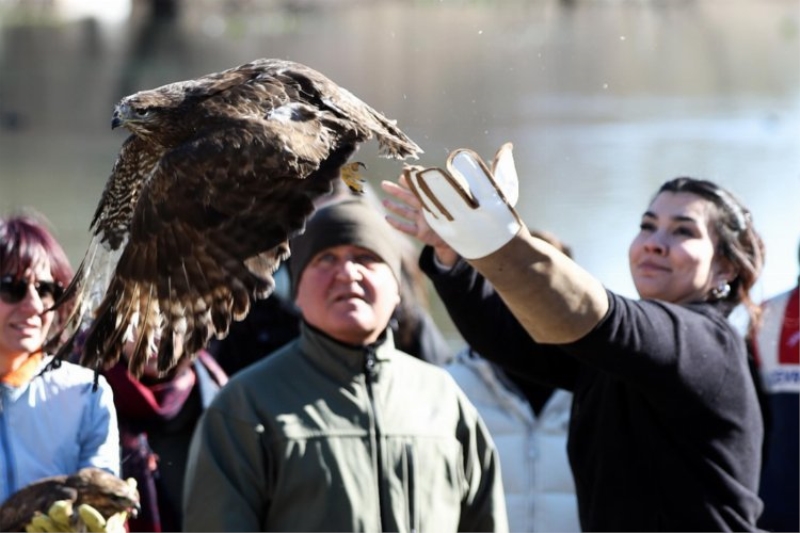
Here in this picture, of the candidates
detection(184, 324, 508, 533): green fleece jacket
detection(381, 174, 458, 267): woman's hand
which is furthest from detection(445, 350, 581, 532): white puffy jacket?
detection(381, 174, 458, 267): woman's hand

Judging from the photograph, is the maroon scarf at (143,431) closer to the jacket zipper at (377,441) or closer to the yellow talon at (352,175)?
the jacket zipper at (377,441)

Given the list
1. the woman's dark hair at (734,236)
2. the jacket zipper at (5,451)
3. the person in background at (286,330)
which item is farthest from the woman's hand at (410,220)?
the person in background at (286,330)

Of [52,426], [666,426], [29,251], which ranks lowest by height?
[666,426]

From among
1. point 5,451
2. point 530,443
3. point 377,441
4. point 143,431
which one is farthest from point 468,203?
point 530,443

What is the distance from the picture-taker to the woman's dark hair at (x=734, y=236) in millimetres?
3580

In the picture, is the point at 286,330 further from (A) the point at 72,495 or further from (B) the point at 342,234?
(A) the point at 72,495

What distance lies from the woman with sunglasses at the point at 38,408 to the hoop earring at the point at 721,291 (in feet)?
5.14

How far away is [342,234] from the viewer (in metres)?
3.56

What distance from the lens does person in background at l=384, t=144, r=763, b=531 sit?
2.74 metres

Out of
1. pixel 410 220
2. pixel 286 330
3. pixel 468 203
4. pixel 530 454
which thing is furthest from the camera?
pixel 286 330

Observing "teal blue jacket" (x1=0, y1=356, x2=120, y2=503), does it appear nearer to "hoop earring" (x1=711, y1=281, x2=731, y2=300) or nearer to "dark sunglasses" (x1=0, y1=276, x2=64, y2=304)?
"dark sunglasses" (x1=0, y1=276, x2=64, y2=304)

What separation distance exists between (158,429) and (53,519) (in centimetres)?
98

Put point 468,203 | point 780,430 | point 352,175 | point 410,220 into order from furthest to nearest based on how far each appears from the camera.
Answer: point 780,430 < point 410,220 < point 352,175 < point 468,203

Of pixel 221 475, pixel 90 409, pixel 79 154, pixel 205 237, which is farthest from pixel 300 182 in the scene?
pixel 79 154
